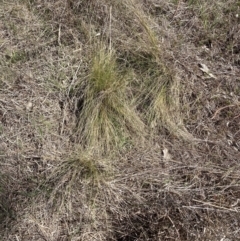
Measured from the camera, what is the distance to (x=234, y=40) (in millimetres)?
3201

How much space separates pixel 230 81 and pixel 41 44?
4.06 ft

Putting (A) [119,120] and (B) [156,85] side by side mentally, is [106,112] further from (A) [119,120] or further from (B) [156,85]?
(B) [156,85]

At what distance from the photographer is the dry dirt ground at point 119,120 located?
2473 mm

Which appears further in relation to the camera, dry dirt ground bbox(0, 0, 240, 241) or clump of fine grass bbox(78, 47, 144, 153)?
clump of fine grass bbox(78, 47, 144, 153)

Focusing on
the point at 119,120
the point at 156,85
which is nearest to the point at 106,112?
the point at 119,120

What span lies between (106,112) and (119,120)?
0.29ft

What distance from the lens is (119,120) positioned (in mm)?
2727

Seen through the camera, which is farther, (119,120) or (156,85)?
(156,85)

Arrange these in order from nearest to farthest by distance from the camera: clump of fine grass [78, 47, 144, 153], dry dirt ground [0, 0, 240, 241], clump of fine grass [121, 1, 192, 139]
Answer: dry dirt ground [0, 0, 240, 241]
clump of fine grass [78, 47, 144, 153]
clump of fine grass [121, 1, 192, 139]

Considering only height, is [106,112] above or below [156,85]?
below

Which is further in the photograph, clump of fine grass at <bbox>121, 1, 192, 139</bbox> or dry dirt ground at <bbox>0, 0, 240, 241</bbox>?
clump of fine grass at <bbox>121, 1, 192, 139</bbox>

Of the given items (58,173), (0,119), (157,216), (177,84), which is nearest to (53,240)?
(58,173)

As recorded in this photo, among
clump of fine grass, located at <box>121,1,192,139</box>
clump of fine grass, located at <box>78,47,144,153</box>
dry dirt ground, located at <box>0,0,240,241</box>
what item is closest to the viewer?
dry dirt ground, located at <box>0,0,240,241</box>

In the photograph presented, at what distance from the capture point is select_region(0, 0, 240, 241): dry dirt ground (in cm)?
247
